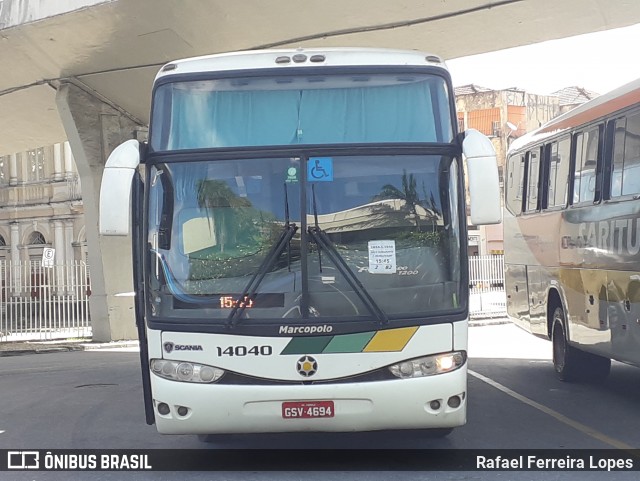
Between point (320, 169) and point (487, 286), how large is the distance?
23.3 m

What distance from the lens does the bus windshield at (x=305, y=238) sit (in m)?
6.48

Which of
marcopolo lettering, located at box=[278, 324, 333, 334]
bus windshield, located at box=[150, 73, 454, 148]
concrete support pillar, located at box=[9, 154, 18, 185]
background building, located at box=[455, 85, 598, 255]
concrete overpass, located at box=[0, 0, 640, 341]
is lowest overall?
marcopolo lettering, located at box=[278, 324, 333, 334]

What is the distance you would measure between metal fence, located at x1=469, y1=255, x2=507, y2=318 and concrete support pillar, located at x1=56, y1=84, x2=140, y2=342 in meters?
12.2

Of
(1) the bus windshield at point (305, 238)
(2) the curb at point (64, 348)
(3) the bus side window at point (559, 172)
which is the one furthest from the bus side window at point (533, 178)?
(2) the curb at point (64, 348)

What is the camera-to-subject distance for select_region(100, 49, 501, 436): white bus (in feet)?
20.9

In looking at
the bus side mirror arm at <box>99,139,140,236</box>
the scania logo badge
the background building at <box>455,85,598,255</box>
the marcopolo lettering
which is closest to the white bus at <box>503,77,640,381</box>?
the marcopolo lettering

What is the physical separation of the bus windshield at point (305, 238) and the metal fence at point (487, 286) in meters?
21.0

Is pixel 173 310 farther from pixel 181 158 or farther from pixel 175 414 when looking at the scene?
pixel 181 158

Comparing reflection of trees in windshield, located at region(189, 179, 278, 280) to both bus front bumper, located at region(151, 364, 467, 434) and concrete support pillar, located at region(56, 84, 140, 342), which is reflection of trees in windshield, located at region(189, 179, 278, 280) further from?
concrete support pillar, located at region(56, 84, 140, 342)

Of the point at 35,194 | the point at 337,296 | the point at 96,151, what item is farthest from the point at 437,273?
the point at 35,194

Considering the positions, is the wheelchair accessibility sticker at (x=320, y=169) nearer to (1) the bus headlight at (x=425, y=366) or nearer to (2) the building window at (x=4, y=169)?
(1) the bus headlight at (x=425, y=366)

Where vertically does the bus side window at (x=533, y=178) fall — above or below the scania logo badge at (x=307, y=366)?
above

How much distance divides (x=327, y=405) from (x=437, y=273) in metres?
1.36

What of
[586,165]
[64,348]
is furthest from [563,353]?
[64,348]
